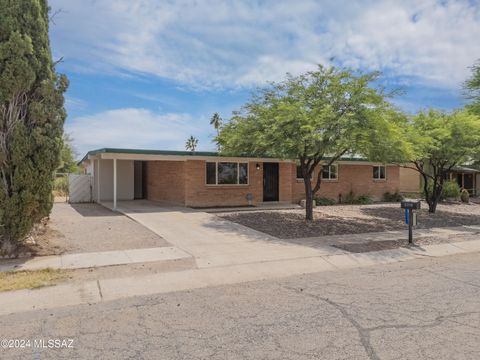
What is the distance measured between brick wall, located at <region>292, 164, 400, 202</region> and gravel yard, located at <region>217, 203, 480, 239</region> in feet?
10.0

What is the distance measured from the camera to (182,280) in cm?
680

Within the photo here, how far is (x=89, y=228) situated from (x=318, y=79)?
8782 mm

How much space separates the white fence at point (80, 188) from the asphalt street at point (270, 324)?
17.4 m

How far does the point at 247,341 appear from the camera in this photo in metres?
4.23

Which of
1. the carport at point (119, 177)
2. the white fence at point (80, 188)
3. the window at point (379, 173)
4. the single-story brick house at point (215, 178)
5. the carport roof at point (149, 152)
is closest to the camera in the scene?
the carport roof at point (149, 152)

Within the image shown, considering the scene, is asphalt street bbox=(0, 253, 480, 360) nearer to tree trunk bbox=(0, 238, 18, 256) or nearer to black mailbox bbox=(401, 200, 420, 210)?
tree trunk bbox=(0, 238, 18, 256)

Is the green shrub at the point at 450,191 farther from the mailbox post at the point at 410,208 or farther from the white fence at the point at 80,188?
the white fence at the point at 80,188

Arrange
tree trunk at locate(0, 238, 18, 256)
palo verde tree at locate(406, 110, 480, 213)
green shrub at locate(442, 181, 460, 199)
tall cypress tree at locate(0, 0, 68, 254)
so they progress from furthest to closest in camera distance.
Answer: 1. green shrub at locate(442, 181, 460, 199)
2. palo verde tree at locate(406, 110, 480, 213)
3. tree trunk at locate(0, 238, 18, 256)
4. tall cypress tree at locate(0, 0, 68, 254)

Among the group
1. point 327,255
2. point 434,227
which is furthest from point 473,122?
point 327,255

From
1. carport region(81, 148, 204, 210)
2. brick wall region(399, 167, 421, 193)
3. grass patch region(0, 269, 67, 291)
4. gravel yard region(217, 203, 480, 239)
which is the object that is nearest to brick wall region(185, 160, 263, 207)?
carport region(81, 148, 204, 210)

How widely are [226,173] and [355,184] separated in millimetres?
8964

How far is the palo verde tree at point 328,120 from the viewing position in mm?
11703

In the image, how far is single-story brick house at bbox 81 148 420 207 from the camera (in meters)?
18.0

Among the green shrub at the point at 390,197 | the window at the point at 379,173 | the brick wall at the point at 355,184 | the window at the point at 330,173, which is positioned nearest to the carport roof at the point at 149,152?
the brick wall at the point at 355,184
